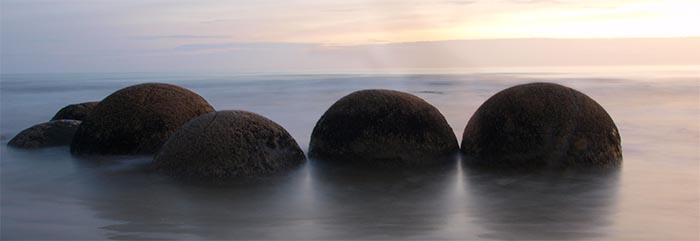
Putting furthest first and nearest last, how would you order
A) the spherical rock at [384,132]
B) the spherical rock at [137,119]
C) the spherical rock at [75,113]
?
the spherical rock at [75,113], the spherical rock at [137,119], the spherical rock at [384,132]

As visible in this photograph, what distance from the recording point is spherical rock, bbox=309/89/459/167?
7188 mm

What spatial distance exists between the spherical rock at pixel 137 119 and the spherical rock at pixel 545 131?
3.44 meters

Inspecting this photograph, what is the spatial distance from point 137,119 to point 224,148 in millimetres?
1828

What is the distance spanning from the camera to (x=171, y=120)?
7.95 metres

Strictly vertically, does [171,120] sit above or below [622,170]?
above

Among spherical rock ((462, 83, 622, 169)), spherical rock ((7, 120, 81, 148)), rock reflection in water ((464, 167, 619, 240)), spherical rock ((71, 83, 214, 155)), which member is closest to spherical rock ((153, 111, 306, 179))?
spherical rock ((71, 83, 214, 155))

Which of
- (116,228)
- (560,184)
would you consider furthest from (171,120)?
(560,184)

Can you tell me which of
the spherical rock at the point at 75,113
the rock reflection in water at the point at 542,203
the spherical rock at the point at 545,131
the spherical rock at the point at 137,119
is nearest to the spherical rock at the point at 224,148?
the spherical rock at the point at 137,119

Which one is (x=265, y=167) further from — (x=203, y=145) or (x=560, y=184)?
(x=560, y=184)

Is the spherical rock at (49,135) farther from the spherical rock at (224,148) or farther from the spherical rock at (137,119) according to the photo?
the spherical rock at (224,148)

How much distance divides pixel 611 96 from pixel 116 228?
891 inches

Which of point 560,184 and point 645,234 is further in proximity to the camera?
point 560,184

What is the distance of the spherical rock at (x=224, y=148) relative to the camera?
665 cm

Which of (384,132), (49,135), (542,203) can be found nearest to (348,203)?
(384,132)
